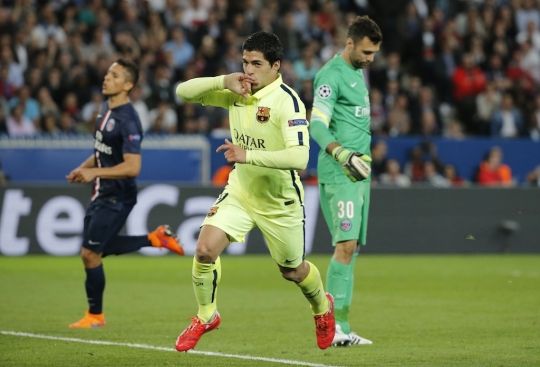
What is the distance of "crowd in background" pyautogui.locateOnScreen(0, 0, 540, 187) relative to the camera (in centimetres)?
1842

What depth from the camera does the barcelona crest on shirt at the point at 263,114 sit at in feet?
23.1

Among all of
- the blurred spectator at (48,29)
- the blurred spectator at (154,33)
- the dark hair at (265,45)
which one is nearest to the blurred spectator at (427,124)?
the blurred spectator at (154,33)

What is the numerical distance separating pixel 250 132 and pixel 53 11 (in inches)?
529

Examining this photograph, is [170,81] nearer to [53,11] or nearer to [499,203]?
[53,11]

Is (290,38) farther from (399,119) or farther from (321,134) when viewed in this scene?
A: (321,134)

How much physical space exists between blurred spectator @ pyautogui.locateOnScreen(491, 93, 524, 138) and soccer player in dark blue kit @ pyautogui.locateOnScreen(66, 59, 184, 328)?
13169mm

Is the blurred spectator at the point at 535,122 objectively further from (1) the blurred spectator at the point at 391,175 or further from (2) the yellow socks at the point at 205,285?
(2) the yellow socks at the point at 205,285

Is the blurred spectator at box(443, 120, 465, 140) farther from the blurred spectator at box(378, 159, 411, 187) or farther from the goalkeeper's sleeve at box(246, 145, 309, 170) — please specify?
the goalkeeper's sleeve at box(246, 145, 309, 170)

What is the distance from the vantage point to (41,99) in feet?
58.5

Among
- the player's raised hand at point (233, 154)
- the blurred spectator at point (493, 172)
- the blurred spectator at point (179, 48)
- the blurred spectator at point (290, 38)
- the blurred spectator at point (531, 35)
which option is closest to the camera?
the player's raised hand at point (233, 154)

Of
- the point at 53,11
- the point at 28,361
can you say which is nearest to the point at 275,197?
the point at 28,361

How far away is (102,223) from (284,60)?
39.4 ft

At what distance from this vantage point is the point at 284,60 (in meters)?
20.5

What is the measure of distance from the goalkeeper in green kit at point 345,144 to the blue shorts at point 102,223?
2.04m
